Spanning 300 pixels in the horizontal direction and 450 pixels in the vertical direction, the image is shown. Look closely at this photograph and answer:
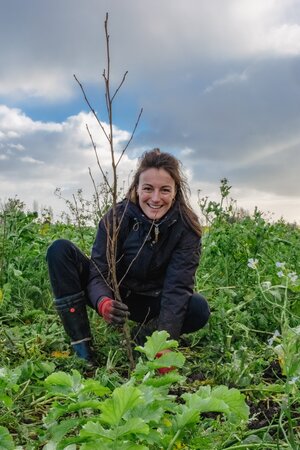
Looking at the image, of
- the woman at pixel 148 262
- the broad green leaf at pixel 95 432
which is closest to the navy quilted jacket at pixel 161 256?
the woman at pixel 148 262

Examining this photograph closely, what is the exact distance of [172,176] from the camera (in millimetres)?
3482

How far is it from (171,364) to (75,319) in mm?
1895

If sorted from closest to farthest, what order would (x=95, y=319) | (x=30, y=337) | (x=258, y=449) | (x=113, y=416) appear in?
(x=113, y=416), (x=258, y=449), (x=30, y=337), (x=95, y=319)

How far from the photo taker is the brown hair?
Result: 3.49m

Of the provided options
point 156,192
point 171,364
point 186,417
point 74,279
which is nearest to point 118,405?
point 186,417

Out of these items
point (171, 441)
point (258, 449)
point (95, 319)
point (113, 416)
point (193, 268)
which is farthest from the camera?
point (95, 319)

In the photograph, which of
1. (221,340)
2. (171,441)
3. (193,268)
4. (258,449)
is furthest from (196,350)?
(171,441)

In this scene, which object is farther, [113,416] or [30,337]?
[30,337]

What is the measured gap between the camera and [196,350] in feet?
12.8

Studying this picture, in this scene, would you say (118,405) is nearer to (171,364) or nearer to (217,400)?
(217,400)

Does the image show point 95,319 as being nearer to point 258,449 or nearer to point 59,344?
point 59,344

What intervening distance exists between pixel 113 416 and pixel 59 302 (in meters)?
2.30

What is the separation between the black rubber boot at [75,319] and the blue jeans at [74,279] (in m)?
0.03

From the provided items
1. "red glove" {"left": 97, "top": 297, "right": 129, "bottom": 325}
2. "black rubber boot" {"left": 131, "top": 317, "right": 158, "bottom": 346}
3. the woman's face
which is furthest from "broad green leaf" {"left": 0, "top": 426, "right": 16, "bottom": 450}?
"black rubber boot" {"left": 131, "top": 317, "right": 158, "bottom": 346}
